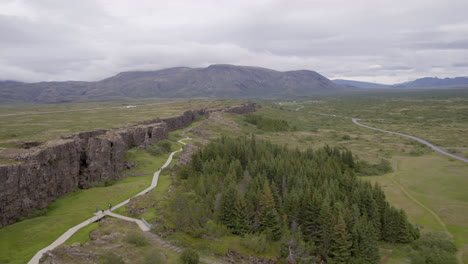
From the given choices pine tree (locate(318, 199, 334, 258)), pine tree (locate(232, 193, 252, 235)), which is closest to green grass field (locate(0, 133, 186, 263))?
pine tree (locate(232, 193, 252, 235))

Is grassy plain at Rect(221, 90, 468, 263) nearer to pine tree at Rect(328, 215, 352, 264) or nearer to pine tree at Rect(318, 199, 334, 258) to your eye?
pine tree at Rect(328, 215, 352, 264)

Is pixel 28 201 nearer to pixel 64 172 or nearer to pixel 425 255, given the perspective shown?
pixel 64 172

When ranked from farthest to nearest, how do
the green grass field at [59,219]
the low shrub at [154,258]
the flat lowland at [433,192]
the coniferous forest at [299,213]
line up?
the flat lowland at [433,192], the coniferous forest at [299,213], the green grass field at [59,219], the low shrub at [154,258]

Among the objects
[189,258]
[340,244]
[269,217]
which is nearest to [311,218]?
[340,244]

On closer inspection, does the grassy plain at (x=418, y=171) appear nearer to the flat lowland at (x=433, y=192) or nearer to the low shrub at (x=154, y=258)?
the flat lowland at (x=433, y=192)

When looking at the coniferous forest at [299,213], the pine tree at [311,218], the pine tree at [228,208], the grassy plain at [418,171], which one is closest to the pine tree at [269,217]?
the coniferous forest at [299,213]

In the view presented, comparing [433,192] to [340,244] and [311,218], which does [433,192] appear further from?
[340,244]

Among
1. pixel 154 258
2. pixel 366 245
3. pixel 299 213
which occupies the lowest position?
pixel 366 245
